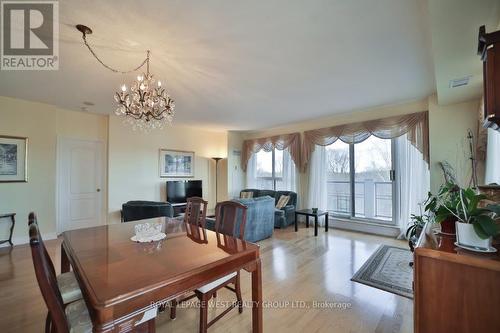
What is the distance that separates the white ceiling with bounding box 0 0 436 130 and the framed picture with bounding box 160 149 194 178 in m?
2.02

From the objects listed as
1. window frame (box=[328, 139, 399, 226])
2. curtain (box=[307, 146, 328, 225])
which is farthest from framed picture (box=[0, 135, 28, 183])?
window frame (box=[328, 139, 399, 226])

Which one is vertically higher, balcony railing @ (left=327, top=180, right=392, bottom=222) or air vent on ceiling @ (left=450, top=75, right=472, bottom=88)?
air vent on ceiling @ (left=450, top=75, right=472, bottom=88)

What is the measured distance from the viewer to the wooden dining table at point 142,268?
3.31 feet

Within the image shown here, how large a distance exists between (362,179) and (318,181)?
0.98 meters

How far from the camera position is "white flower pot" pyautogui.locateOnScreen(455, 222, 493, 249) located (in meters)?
1.17

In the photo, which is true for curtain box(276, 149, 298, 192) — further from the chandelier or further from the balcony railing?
the chandelier

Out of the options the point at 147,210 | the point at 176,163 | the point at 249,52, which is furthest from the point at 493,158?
the point at 176,163

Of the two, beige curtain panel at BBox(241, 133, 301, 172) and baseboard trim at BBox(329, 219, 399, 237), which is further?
beige curtain panel at BBox(241, 133, 301, 172)

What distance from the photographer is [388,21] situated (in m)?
1.96

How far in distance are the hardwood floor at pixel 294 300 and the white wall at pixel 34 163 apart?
0.70m

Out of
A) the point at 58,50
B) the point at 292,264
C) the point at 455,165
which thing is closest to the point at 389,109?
the point at 455,165

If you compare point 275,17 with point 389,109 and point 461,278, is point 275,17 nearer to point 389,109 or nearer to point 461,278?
point 461,278

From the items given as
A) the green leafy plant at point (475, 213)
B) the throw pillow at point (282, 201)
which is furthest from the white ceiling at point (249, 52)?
the throw pillow at point (282, 201)

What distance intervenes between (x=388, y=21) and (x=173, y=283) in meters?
2.65
